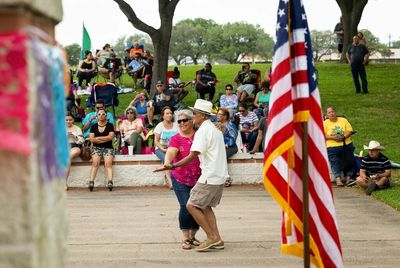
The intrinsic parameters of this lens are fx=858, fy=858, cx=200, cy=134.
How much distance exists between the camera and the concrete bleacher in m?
17.1

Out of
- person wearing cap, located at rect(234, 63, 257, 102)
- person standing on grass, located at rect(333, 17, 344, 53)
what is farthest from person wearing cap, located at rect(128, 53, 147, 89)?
person standing on grass, located at rect(333, 17, 344, 53)

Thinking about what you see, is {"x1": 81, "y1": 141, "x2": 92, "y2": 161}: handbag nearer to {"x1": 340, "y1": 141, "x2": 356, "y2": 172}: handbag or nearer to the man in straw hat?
{"x1": 340, "y1": 141, "x2": 356, "y2": 172}: handbag

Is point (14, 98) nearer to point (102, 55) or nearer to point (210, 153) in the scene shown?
point (210, 153)

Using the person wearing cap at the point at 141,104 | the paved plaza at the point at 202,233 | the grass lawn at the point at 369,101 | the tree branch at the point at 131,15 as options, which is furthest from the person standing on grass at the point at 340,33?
the paved plaza at the point at 202,233

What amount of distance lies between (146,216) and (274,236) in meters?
2.63

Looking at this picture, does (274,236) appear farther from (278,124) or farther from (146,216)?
(278,124)

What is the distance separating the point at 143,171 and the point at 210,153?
22.6 ft

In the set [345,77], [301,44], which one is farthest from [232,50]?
[301,44]

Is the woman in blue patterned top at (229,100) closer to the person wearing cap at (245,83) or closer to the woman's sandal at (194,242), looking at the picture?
the person wearing cap at (245,83)

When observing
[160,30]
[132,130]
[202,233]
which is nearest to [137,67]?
[160,30]

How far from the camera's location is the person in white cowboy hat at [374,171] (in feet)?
51.0

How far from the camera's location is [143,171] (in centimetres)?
1723

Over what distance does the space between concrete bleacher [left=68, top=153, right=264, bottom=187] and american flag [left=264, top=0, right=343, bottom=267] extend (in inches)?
392

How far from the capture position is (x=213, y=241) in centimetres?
1084
